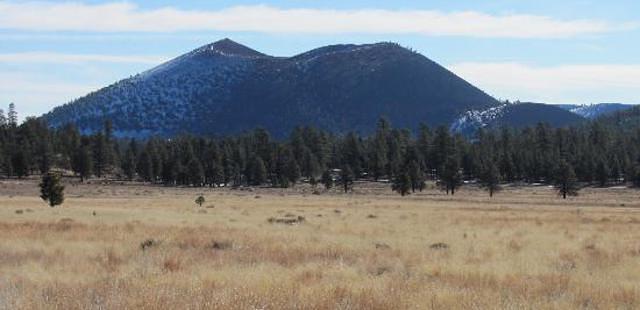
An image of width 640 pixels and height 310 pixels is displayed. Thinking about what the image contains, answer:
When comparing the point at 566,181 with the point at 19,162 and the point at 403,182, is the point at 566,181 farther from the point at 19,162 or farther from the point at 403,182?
the point at 19,162

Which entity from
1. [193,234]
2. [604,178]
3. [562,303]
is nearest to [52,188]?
[193,234]

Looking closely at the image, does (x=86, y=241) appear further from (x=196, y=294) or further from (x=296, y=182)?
(x=296, y=182)

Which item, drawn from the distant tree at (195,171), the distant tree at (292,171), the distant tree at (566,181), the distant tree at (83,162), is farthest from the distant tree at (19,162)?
the distant tree at (566,181)

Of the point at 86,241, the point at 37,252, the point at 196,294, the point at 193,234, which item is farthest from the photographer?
the point at 193,234

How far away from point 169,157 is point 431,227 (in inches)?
4753

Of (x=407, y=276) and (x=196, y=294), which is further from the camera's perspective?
(x=407, y=276)

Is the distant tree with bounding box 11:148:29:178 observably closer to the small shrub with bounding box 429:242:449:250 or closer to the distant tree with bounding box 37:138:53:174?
the distant tree with bounding box 37:138:53:174

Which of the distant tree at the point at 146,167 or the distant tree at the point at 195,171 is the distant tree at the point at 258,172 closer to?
the distant tree at the point at 195,171

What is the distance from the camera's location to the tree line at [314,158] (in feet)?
449

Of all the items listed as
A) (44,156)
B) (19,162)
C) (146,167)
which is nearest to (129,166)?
(146,167)

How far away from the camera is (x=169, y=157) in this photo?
14862cm

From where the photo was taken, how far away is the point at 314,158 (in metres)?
147

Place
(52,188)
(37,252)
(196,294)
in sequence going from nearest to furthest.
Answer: (196,294), (37,252), (52,188)

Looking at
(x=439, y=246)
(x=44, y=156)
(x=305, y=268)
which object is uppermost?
(x=44, y=156)
